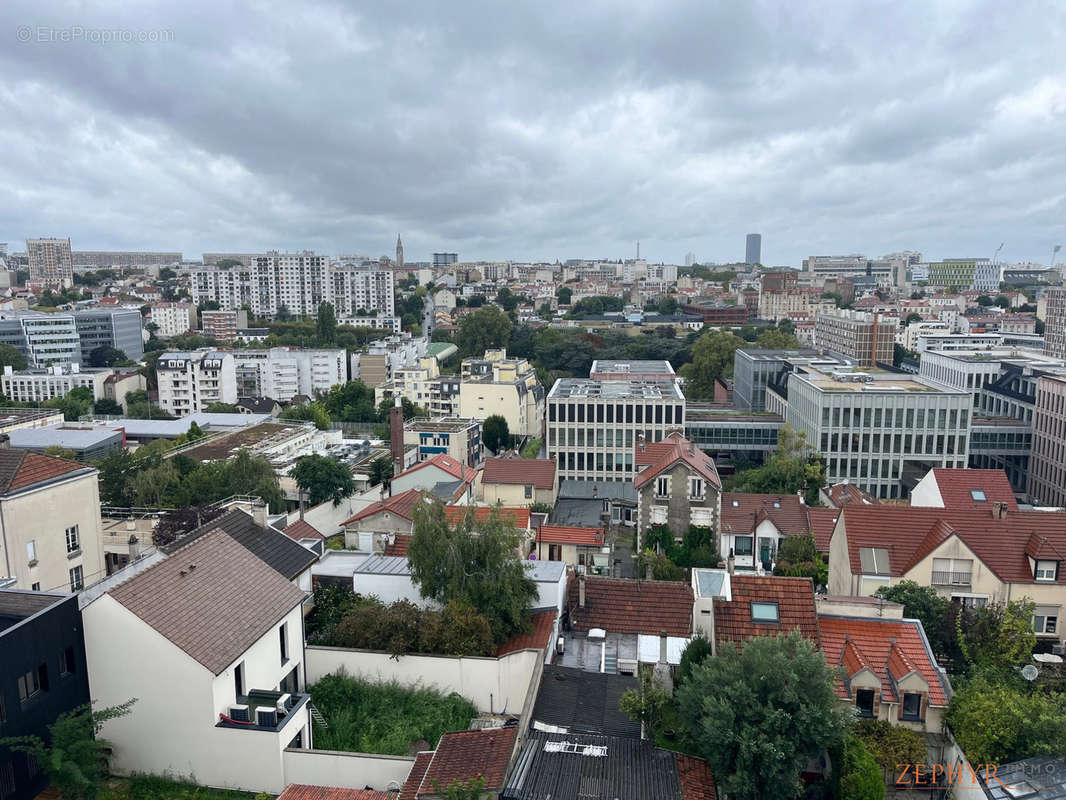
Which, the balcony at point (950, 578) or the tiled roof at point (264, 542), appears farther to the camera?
the balcony at point (950, 578)

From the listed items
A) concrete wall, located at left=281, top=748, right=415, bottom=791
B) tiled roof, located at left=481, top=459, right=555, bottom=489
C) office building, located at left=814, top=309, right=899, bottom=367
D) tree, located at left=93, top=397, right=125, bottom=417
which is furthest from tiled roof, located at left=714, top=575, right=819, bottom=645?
office building, located at left=814, top=309, right=899, bottom=367

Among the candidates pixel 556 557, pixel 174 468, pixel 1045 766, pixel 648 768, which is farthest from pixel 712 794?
pixel 174 468

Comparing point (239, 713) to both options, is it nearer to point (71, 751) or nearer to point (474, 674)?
point (71, 751)

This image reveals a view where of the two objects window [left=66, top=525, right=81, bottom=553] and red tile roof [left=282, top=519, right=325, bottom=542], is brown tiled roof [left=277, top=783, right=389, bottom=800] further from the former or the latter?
red tile roof [left=282, top=519, right=325, bottom=542]

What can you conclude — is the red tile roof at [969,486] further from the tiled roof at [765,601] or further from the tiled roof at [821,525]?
the tiled roof at [765,601]

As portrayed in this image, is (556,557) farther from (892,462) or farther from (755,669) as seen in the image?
(892,462)

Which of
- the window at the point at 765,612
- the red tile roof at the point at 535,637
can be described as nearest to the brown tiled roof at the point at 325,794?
the red tile roof at the point at 535,637

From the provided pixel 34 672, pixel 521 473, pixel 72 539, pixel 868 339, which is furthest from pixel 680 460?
pixel 868 339
